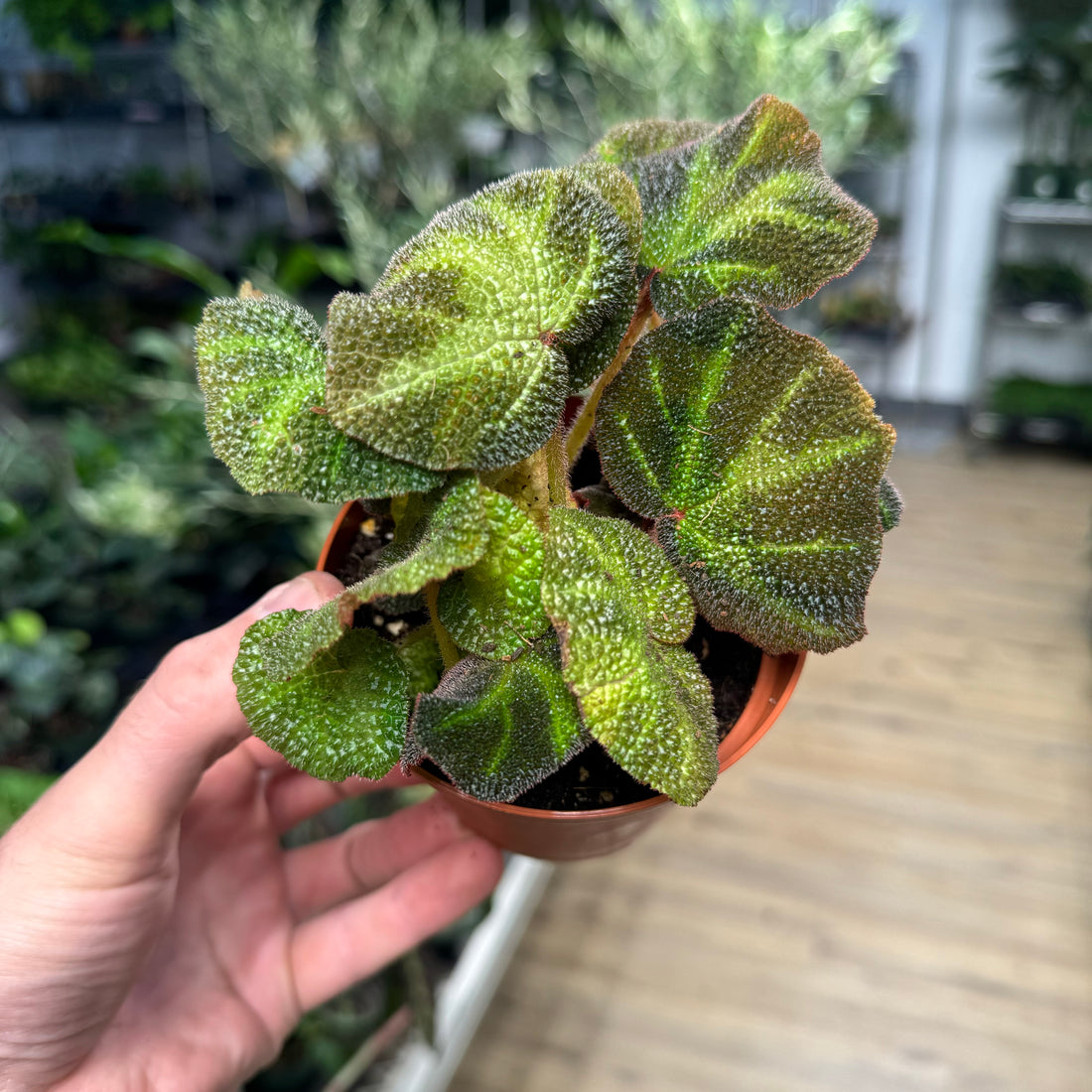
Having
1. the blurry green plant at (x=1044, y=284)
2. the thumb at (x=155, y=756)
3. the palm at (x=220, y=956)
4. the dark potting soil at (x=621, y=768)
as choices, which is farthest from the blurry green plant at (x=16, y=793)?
the blurry green plant at (x=1044, y=284)

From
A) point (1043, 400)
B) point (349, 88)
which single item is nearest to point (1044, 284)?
point (1043, 400)

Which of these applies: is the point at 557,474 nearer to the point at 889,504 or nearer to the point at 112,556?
the point at 889,504

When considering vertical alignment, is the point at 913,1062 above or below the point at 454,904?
below

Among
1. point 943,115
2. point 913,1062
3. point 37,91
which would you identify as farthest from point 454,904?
point 943,115

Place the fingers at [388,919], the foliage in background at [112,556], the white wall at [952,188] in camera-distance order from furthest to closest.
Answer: the white wall at [952,188] → the foliage in background at [112,556] → the fingers at [388,919]

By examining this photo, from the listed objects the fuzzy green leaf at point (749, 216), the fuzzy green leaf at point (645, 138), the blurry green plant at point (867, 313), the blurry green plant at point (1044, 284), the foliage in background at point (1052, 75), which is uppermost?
the fuzzy green leaf at point (645, 138)

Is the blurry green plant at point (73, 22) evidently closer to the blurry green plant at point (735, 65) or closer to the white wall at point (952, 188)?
the blurry green plant at point (735, 65)

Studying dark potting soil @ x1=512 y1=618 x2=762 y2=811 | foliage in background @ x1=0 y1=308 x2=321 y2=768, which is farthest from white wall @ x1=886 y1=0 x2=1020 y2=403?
dark potting soil @ x1=512 y1=618 x2=762 y2=811

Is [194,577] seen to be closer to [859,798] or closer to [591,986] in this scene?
[591,986]
